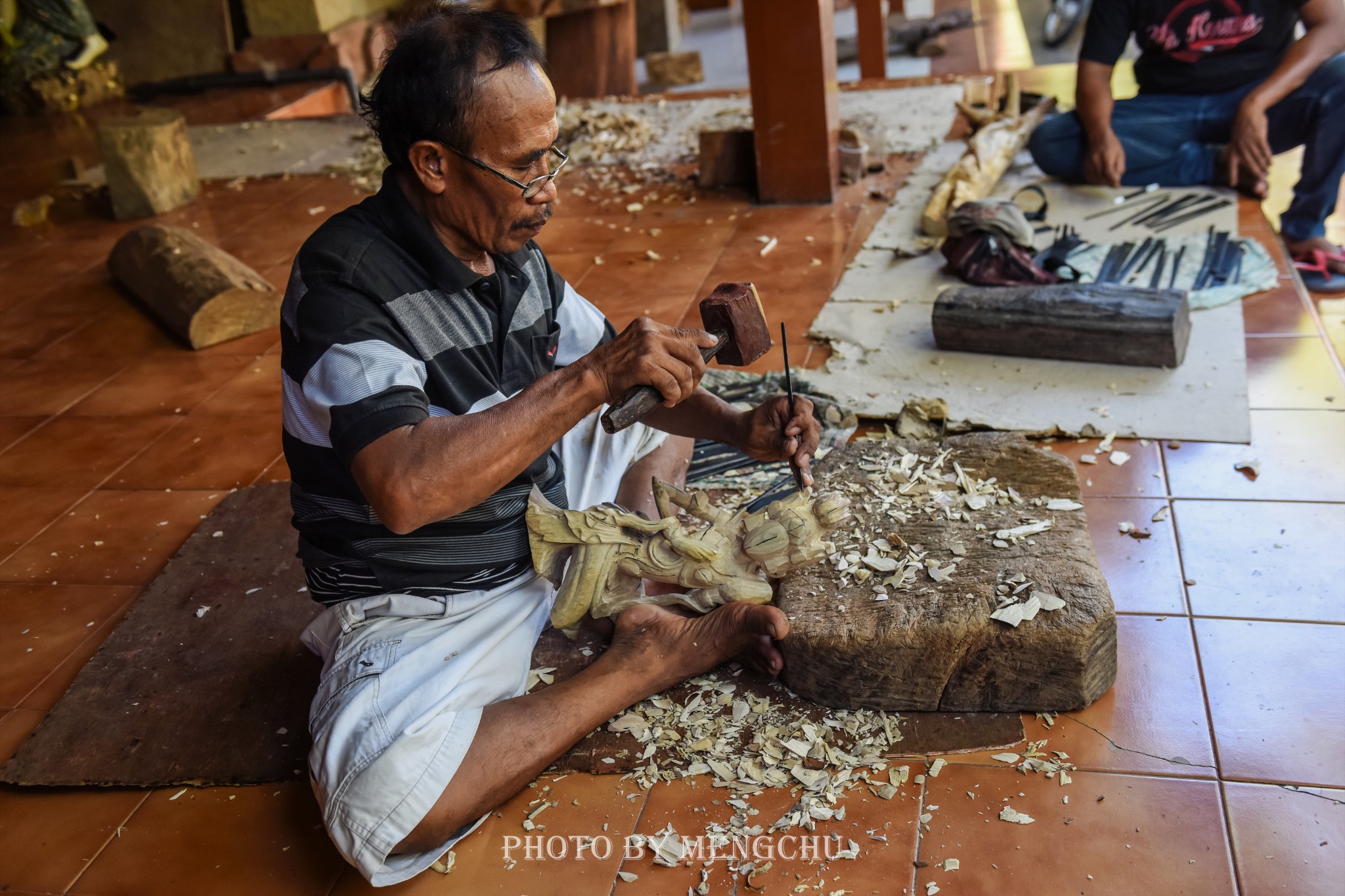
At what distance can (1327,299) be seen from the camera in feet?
12.4

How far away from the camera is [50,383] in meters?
4.16

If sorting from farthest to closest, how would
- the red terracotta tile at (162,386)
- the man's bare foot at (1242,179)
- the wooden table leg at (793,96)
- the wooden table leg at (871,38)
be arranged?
the wooden table leg at (871,38), the wooden table leg at (793,96), the man's bare foot at (1242,179), the red terracotta tile at (162,386)

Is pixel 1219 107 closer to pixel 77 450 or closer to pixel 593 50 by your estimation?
pixel 77 450

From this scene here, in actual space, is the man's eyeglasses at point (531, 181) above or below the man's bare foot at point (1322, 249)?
above

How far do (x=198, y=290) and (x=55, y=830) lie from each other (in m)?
2.68

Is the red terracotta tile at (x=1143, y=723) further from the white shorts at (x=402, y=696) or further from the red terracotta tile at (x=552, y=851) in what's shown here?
the white shorts at (x=402, y=696)

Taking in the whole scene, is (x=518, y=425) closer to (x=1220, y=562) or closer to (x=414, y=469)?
(x=414, y=469)

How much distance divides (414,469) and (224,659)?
1.07 meters

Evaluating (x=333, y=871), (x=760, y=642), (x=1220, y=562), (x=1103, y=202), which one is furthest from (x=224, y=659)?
(x=1103, y=202)

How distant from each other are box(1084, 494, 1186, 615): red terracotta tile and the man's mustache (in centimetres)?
145

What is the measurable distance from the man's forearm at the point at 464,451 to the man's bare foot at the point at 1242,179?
357 cm

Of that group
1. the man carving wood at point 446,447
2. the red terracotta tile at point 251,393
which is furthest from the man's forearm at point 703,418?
the red terracotta tile at point 251,393

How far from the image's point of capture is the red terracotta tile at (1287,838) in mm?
1736

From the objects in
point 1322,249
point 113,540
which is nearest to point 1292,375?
point 1322,249
